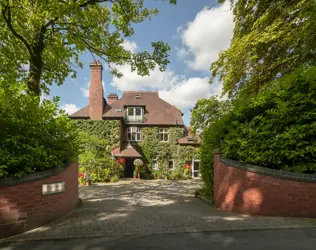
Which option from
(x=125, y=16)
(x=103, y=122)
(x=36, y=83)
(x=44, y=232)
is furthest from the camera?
(x=103, y=122)

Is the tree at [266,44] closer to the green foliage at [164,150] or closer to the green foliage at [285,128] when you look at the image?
the green foliage at [285,128]

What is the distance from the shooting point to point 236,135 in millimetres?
5551

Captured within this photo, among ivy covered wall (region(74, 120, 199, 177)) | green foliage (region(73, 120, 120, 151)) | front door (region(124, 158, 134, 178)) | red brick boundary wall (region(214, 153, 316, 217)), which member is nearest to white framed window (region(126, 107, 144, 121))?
ivy covered wall (region(74, 120, 199, 177))

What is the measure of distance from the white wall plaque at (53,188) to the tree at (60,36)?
321cm

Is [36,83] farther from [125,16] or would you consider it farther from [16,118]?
[125,16]

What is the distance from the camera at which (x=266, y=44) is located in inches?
311

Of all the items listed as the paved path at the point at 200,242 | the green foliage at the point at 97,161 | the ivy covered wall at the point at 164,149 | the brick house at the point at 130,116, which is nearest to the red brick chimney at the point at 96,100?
the brick house at the point at 130,116

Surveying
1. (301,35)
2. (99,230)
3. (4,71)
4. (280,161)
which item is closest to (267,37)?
(301,35)

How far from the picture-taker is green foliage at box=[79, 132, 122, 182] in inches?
635

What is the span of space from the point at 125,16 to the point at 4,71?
5.96m

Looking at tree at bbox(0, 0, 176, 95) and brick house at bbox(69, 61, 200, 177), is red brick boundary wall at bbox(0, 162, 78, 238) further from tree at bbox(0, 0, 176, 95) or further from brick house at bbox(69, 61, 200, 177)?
brick house at bbox(69, 61, 200, 177)

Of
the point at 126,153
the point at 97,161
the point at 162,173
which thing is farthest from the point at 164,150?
the point at 97,161

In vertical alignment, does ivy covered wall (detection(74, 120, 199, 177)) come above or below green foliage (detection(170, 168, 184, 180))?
above

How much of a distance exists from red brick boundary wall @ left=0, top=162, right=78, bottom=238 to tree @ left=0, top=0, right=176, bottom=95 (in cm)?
325
